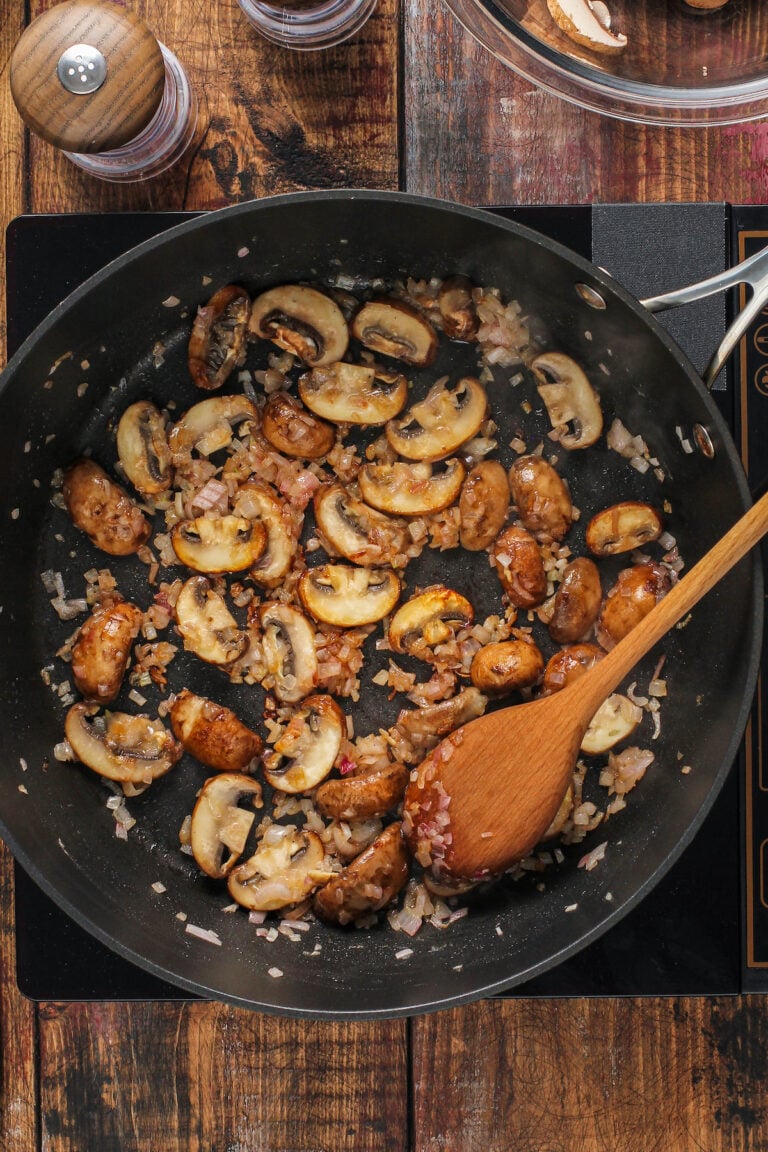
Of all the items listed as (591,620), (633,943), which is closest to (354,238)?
(591,620)

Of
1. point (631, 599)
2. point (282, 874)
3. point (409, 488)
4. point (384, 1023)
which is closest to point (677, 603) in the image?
point (631, 599)

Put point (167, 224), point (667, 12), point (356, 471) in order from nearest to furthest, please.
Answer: point (667, 12) < point (167, 224) < point (356, 471)

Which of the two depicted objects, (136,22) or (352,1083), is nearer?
(136,22)

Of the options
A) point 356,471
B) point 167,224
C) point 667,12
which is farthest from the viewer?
point 356,471

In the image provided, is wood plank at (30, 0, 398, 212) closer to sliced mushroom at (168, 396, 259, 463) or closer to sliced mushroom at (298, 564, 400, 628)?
sliced mushroom at (168, 396, 259, 463)

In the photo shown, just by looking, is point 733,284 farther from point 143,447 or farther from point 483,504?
point 143,447

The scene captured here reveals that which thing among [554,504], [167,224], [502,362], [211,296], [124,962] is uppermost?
[167,224]

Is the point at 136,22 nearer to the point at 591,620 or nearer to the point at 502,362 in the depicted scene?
the point at 502,362

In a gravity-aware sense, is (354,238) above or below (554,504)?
above
